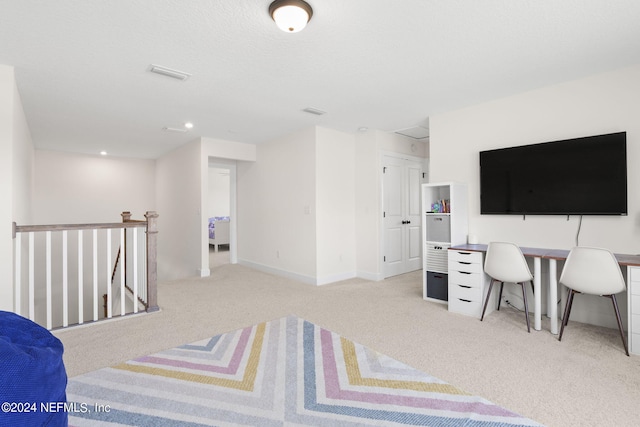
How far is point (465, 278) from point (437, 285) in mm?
465

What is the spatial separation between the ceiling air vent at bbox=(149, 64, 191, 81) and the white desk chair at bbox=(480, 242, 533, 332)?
339cm

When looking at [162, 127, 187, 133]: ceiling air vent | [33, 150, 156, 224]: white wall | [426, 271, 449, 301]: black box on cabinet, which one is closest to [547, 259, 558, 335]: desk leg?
[426, 271, 449, 301]: black box on cabinet

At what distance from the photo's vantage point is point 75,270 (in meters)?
6.66

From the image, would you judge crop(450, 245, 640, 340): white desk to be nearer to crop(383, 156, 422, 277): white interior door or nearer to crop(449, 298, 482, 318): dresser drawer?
crop(449, 298, 482, 318): dresser drawer

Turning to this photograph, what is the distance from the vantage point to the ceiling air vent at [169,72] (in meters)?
2.84

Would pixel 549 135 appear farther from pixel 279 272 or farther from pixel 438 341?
pixel 279 272

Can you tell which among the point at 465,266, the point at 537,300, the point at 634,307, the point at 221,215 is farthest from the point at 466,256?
the point at 221,215

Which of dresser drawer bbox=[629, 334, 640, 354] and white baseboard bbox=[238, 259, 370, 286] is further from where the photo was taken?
white baseboard bbox=[238, 259, 370, 286]

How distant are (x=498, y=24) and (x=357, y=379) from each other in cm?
263

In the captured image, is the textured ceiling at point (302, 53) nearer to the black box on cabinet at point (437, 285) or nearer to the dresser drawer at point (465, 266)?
the dresser drawer at point (465, 266)

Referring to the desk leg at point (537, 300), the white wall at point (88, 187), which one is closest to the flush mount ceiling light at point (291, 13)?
the desk leg at point (537, 300)

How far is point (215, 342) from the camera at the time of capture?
108 inches

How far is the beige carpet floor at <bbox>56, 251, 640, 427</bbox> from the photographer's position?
1931 millimetres

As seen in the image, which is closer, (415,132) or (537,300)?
(537,300)
